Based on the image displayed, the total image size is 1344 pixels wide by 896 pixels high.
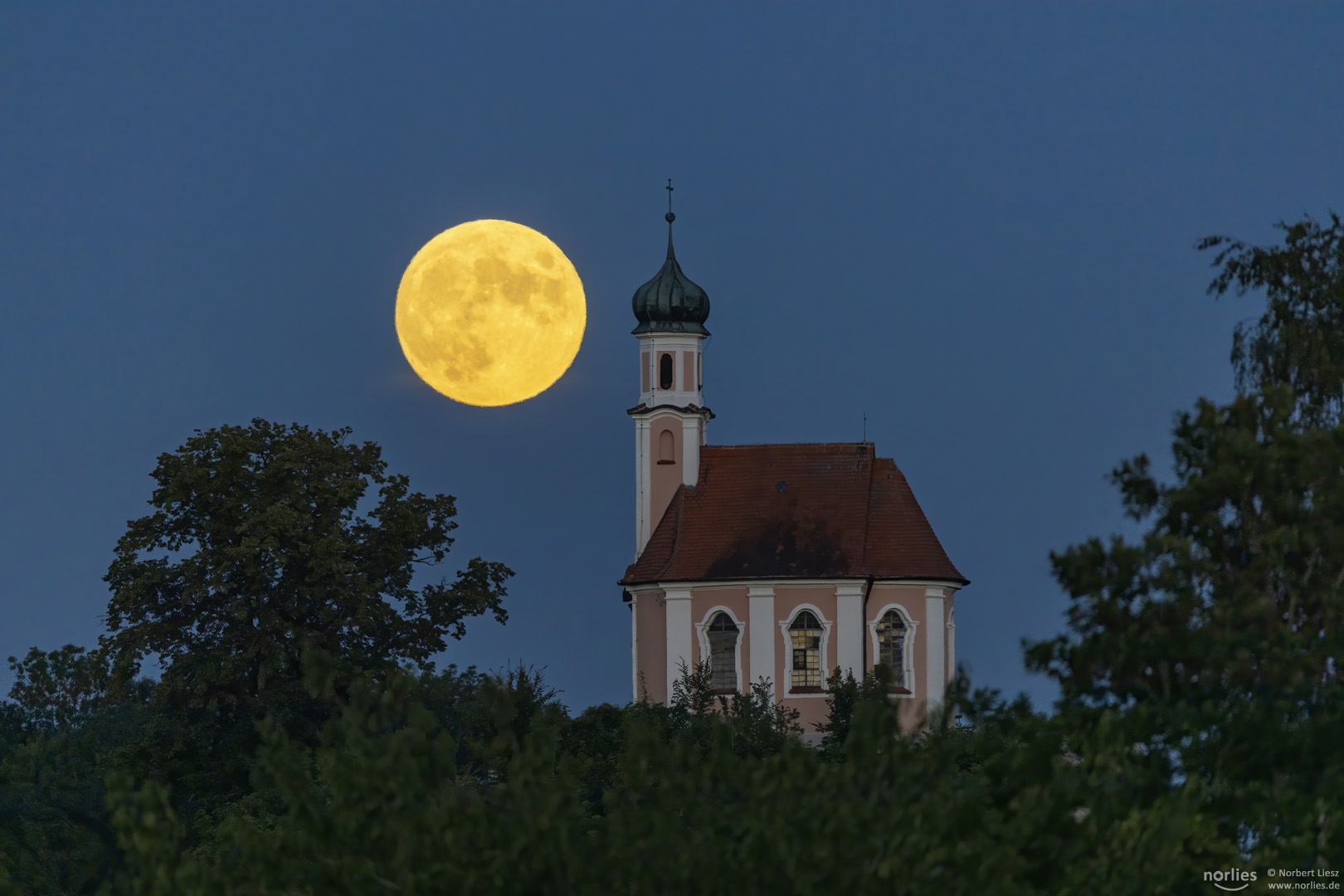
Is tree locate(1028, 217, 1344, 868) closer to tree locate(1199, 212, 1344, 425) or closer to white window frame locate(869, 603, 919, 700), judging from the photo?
tree locate(1199, 212, 1344, 425)

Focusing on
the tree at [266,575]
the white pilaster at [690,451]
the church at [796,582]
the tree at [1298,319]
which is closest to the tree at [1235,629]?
the tree at [1298,319]

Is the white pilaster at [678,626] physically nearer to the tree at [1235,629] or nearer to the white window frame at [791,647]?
the white window frame at [791,647]

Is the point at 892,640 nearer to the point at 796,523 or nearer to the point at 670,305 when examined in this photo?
the point at 796,523

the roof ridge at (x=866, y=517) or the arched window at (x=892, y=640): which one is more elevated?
the roof ridge at (x=866, y=517)

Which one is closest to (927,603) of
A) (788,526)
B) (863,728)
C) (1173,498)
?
(788,526)

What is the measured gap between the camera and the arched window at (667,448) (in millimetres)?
78062

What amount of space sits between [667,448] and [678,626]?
749 cm

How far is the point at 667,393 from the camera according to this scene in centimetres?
7900

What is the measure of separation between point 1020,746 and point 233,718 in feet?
117

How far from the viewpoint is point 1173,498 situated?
22375 mm

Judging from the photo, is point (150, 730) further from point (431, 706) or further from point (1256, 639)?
point (1256, 639)

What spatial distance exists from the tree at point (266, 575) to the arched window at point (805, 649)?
57.4 ft

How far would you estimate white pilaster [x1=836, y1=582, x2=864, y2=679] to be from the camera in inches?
2840

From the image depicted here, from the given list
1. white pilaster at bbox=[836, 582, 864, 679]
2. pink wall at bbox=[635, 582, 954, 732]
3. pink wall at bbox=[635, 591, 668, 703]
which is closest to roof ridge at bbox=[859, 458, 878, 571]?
white pilaster at bbox=[836, 582, 864, 679]
